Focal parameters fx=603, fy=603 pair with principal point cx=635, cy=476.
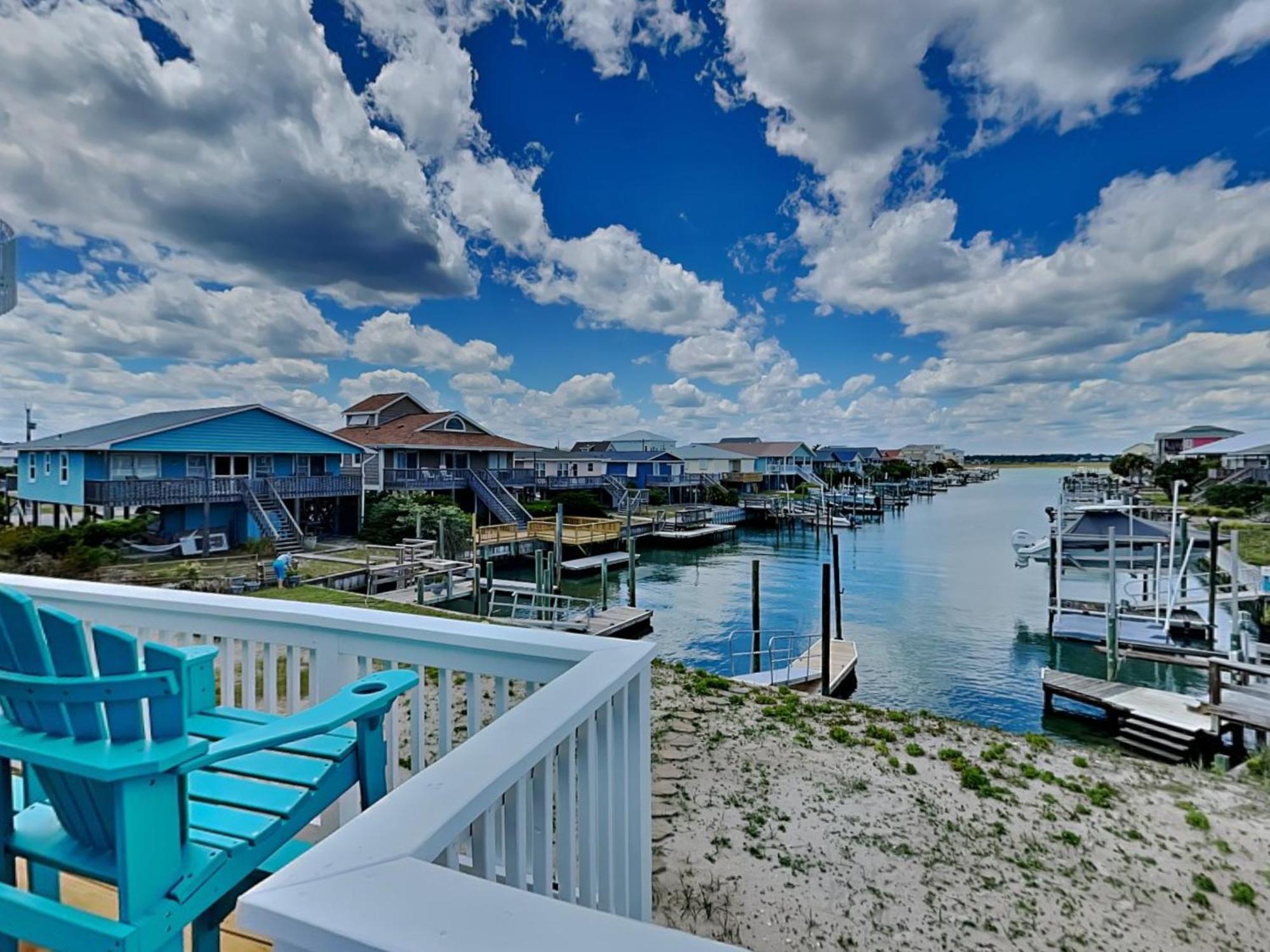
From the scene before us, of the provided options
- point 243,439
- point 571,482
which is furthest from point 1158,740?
point 571,482

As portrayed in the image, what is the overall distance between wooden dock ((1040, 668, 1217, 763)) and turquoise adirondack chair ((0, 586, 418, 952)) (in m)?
10.5

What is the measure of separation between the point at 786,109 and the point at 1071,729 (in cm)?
1270

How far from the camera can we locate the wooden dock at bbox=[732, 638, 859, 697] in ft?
34.2

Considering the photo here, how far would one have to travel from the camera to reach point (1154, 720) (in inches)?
325

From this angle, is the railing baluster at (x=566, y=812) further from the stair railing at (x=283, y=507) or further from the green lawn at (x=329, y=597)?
the stair railing at (x=283, y=507)

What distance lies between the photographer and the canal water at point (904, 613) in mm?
12078

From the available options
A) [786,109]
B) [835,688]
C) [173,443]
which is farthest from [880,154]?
[173,443]

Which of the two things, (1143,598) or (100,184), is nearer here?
(100,184)

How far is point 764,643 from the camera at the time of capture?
49.4ft

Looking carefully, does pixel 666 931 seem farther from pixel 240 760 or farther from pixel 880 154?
pixel 880 154

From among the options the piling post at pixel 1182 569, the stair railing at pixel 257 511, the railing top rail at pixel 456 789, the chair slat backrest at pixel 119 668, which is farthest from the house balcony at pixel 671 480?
the chair slat backrest at pixel 119 668

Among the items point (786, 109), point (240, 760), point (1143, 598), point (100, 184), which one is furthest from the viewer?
point (1143, 598)

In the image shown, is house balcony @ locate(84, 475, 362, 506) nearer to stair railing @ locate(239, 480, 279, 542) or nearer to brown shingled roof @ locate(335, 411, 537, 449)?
stair railing @ locate(239, 480, 279, 542)

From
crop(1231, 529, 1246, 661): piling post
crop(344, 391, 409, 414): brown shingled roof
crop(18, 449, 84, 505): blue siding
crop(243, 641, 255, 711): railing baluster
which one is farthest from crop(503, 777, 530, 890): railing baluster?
crop(344, 391, 409, 414): brown shingled roof
